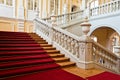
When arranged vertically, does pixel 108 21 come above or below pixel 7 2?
below

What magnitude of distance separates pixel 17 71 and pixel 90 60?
2055 mm

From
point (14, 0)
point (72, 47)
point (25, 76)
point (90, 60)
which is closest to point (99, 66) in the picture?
point (90, 60)

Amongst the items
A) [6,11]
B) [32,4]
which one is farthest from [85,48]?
[32,4]

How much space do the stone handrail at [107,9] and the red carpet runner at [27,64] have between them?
3.57 meters

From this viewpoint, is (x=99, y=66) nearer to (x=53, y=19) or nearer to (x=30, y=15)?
(x=53, y=19)

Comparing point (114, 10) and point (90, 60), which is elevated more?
point (114, 10)

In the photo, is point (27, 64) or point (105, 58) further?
point (105, 58)

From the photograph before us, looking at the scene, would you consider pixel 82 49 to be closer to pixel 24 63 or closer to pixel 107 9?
pixel 24 63

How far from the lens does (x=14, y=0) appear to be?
8227mm

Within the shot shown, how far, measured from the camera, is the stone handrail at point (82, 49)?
402 cm

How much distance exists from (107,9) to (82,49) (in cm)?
318

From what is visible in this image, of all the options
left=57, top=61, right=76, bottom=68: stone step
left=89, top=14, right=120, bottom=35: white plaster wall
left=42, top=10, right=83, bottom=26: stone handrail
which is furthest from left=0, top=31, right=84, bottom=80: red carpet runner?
left=89, top=14, right=120, bottom=35: white plaster wall

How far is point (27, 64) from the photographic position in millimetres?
3592

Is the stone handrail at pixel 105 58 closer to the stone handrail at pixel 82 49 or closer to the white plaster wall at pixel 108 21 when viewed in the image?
→ the stone handrail at pixel 82 49
